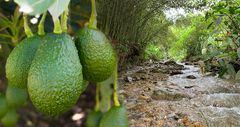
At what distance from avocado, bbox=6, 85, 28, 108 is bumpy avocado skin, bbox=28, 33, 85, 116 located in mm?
116

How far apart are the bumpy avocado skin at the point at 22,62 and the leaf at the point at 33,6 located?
12 centimetres

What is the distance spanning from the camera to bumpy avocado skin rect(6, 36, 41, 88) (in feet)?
1.37

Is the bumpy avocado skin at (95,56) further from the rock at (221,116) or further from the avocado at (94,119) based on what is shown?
the rock at (221,116)

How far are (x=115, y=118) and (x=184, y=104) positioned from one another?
3.36 metres

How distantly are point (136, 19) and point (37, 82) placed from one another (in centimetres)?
714

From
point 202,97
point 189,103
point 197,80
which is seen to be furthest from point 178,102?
point 197,80

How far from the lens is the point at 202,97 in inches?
158

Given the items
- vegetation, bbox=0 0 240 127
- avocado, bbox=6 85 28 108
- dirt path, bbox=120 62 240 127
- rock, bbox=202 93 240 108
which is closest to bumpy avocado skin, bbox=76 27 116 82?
vegetation, bbox=0 0 240 127

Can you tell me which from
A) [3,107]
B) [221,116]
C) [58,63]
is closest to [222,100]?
[221,116]

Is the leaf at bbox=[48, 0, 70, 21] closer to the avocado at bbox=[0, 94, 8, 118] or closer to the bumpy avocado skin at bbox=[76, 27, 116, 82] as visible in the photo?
the bumpy avocado skin at bbox=[76, 27, 116, 82]

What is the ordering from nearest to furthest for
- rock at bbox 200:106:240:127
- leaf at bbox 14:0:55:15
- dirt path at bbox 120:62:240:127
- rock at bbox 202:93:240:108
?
1. leaf at bbox 14:0:55:15
2. rock at bbox 200:106:240:127
3. dirt path at bbox 120:62:240:127
4. rock at bbox 202:93:240:108

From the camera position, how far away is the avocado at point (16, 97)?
49 centimetres

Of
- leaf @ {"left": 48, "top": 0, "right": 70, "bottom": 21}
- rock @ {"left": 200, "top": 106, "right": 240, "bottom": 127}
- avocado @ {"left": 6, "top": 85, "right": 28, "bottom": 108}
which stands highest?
leaf @ {"left": 48, "top": 0, "right": 70, "bottom": 21}

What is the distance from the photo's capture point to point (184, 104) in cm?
371
